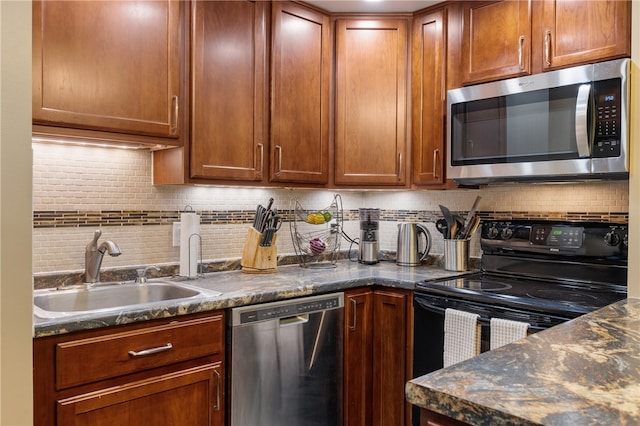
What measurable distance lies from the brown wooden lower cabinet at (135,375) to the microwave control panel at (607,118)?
5.47ft

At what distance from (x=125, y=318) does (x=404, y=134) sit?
180 centimetres

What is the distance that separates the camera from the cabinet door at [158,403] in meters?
1.58

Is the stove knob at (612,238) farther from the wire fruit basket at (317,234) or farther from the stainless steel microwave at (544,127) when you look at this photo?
the wire fruit basket at (317,234)

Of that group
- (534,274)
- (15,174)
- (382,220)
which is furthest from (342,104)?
(15,174)

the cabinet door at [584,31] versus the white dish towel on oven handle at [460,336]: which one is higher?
the cabinet door at [584,31]

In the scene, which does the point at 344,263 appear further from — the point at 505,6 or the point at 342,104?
the point at 505,6

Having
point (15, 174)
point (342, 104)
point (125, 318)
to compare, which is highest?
point (342, 104)

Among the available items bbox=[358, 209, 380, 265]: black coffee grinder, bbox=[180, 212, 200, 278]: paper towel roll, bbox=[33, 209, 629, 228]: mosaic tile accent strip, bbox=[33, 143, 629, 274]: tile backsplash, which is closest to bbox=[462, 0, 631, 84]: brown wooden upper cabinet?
bbox=[33, 143, 629, 274]: tile backsplash

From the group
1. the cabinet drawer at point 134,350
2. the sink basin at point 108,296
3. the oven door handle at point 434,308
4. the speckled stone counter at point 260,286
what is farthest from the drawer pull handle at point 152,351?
the oven door handle at point 434,308

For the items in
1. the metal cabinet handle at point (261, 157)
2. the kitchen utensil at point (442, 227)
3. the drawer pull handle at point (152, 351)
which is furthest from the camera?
the kitchen utensil at point (442, 227)

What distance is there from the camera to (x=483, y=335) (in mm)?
2064

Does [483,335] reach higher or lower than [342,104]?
lower

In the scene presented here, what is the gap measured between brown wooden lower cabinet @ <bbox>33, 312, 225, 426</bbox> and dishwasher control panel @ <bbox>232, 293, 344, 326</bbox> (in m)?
0.09

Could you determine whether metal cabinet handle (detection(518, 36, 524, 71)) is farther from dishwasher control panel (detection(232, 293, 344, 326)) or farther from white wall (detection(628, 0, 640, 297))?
dishwasher control panel (detection(232, 293, 344, 326))
